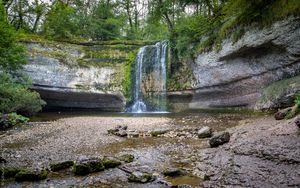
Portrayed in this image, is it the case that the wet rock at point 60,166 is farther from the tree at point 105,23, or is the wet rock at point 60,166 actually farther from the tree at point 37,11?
the tree at point 37,11

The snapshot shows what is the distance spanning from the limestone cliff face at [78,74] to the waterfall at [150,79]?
4.07ft

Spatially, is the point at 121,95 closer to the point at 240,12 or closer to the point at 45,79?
the point at 45,79

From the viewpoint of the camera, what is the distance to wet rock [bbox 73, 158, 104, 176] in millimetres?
Answer: 5664

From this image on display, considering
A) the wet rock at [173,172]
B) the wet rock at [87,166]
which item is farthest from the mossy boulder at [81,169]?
the wet rock at [173,172]

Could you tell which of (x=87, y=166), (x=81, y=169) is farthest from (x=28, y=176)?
(x=87, y=166)

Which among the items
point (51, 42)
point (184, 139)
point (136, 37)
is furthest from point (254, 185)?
point (136, 37)

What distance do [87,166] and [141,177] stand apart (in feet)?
3.97

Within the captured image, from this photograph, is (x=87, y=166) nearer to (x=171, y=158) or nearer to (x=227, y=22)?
(x=171, y=158)

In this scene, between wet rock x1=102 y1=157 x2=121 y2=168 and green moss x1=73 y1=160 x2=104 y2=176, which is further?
wet rock x1=102 y1=157 x2=121 y2=168

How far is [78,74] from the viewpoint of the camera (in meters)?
22.3

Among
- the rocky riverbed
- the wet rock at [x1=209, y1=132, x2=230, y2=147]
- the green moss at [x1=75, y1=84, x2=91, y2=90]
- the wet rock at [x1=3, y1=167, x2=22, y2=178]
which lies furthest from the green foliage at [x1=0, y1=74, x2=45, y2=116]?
the wet rock at [x1=209, y1=132, x2=230, y2=147]

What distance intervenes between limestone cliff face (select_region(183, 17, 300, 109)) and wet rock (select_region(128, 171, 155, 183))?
9.58m

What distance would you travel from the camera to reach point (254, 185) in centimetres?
453

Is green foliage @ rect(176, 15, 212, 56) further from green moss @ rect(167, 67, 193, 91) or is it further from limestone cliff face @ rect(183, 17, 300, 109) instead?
limestone cliff face @ rect(183, 17, 300, 109)
